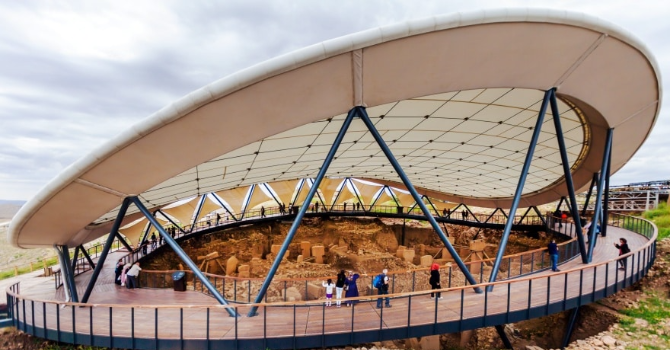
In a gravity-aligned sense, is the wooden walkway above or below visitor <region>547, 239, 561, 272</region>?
below

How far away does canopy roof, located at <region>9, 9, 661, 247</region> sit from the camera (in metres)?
7.73

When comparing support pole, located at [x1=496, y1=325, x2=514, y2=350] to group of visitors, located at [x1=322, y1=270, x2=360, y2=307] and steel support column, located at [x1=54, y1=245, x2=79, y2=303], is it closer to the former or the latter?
group of visitors, located at [x1=322, y1=270, x2=360, y2=307]

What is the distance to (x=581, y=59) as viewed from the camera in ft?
33.6

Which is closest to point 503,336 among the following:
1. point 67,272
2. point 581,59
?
point 581,59

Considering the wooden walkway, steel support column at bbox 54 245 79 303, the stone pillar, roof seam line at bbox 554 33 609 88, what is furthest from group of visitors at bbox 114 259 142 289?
roof seam line at bbox 554 33 609 88

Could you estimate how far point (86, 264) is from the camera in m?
19.5

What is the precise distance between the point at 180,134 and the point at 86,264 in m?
17.3

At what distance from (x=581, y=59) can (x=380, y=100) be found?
268 inches

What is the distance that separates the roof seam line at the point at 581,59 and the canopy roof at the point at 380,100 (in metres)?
0.04

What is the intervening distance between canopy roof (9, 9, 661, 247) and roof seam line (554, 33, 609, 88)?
44 mm

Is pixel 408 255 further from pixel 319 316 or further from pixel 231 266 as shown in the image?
pixel 319 316

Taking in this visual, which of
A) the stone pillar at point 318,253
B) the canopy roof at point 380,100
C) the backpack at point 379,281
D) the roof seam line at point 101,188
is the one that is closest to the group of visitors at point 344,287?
the backpack at point 379,281

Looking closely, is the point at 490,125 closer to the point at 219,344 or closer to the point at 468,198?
the point at 219,344

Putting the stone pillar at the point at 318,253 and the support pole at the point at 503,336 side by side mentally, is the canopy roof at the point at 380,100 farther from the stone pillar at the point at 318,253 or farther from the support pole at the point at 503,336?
the stone pillar at the point at 318,253
